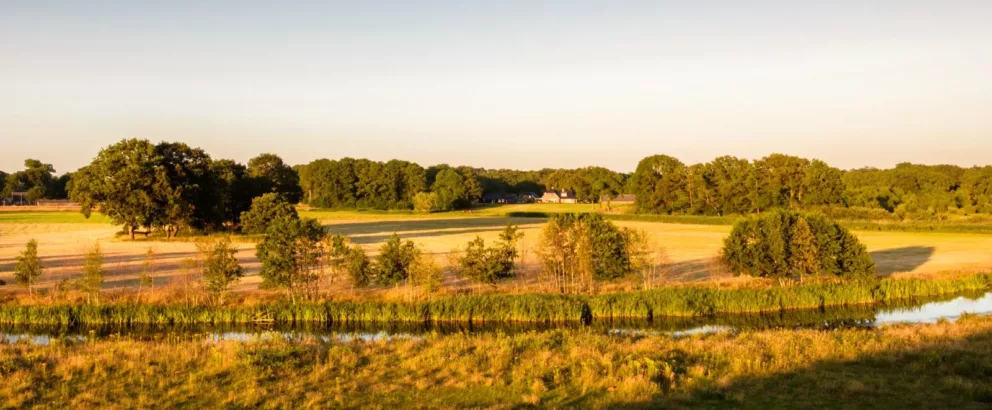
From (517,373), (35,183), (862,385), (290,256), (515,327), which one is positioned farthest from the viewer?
(35,183)

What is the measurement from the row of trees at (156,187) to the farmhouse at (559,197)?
13069 cm

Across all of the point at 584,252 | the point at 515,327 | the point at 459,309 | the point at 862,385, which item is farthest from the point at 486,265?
the point at 862,385

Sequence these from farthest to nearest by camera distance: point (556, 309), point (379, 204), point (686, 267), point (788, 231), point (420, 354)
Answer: point (379, 204) < point (686, 267) < point (788, 231) < point (556, 309) < point (420, 354)

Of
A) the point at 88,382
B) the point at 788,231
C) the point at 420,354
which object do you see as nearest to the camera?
the point at 88,382

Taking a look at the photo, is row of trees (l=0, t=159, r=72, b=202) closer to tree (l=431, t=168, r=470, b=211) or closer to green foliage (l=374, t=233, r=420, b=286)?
tree (l=431, t=168, r=470, b=211)

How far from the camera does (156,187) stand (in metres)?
58.3

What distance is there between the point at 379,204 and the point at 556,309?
4752 inches

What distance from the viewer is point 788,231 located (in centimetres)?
3356

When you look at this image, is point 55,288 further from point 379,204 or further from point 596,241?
point 379,204

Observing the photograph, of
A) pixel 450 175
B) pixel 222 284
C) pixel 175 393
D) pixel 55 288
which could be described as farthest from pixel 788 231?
pixel 450 175

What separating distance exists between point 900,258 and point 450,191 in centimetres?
9996

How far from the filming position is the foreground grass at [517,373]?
13.2 m

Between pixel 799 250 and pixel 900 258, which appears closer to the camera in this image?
pixel 799 250

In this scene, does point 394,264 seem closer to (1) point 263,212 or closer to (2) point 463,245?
(1) point 263,212
